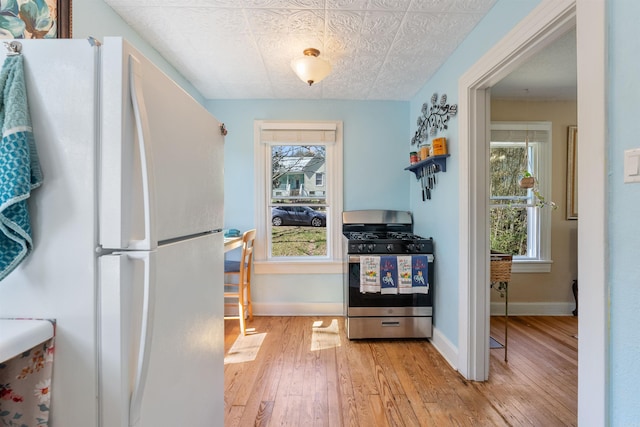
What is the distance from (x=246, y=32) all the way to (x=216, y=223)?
1.45 m

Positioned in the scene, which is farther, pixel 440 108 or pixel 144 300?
pixel 440 108

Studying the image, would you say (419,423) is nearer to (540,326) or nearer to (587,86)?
(587,86)

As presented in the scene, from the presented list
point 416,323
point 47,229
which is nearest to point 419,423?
point 416,323

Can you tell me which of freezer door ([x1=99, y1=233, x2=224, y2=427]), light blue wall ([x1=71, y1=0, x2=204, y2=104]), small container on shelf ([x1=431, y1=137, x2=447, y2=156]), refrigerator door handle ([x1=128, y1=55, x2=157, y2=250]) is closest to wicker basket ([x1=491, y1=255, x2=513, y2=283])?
small container on shelf ([x1=431, y1=137, x2=447, y2=156])

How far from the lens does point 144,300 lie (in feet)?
2.25

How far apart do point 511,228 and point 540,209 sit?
0.36 metres

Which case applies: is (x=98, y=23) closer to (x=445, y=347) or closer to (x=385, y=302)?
(x=385, y=302)

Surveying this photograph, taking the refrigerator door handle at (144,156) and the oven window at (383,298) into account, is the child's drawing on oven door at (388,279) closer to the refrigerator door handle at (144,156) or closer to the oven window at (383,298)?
the oven window at (383,298)

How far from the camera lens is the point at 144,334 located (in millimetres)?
686

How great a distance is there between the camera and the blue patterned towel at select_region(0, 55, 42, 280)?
0.60 m

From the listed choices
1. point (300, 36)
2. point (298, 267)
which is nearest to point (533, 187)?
point (298, 267)

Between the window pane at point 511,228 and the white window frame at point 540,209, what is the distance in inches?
3.3

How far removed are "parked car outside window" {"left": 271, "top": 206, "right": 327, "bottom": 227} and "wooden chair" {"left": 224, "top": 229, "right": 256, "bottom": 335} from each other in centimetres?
40

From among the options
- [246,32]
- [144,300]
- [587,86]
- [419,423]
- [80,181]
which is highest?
[246,32]
